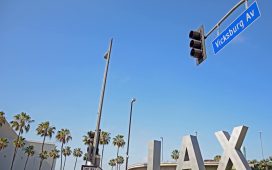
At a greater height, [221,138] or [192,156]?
[221,138]

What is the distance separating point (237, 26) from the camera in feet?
25.4

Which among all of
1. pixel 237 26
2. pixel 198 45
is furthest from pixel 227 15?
pixel 198 45

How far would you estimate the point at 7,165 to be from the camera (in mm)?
81625

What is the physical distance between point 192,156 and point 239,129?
99.7 inches

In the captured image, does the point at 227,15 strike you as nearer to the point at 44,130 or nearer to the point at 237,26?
the point at 237,26

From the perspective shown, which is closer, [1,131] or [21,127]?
[21,127]

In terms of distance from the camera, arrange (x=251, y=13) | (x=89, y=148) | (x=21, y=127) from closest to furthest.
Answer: (x=251, y=13), (x=89, y=148), (x=21, y=127)

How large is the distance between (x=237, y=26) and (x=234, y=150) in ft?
22.1

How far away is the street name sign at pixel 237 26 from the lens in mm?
7160

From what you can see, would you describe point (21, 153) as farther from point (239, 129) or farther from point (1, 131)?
point (239, 129)

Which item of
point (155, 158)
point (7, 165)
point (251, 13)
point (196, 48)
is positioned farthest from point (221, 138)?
point (7, 165)

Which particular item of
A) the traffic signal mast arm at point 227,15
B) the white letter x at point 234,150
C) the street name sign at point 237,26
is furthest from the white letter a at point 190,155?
the traffic signal mast arm at point 227,15

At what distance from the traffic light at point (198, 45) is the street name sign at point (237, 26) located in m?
0.36

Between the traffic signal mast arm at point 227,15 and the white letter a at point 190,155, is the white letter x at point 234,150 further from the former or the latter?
the traffic signal mast arm at point 227,15
